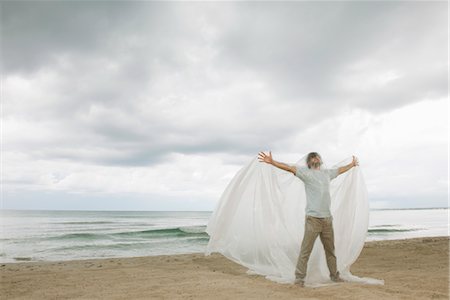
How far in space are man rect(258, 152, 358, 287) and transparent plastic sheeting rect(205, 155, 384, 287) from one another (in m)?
0.37

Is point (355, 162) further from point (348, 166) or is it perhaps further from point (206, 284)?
point (206, 284)

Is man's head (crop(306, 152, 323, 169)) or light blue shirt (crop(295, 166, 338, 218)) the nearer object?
light blue shirt (crop(295, 166, 338, 218))

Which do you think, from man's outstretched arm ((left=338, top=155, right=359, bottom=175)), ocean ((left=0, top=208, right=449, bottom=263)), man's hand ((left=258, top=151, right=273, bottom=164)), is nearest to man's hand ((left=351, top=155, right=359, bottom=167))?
man's outstretched arm ((left=338, top=155, right=359, bottom=175))

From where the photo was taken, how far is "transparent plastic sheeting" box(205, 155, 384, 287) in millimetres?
6031

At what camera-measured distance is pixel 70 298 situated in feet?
16.3

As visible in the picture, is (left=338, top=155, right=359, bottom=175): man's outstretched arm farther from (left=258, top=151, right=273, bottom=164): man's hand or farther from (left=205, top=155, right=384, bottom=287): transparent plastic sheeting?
(left=258, top=151, right=273, bottom=164): man's hand

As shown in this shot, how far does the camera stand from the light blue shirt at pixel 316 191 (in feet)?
18.0

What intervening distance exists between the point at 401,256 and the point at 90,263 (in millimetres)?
7600

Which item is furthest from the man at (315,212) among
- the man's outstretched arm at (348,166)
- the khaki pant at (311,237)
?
the man's outstretched arm at (348,166)

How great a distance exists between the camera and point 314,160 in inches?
223

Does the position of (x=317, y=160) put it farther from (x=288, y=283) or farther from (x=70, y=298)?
(x=70, y=298)

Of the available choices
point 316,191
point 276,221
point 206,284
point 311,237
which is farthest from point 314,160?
point 206,284

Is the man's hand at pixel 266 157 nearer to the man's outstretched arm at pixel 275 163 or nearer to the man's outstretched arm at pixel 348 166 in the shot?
the man's outstretched arm at pixel 275 163

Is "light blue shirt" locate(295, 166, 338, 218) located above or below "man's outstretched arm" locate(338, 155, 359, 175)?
below
